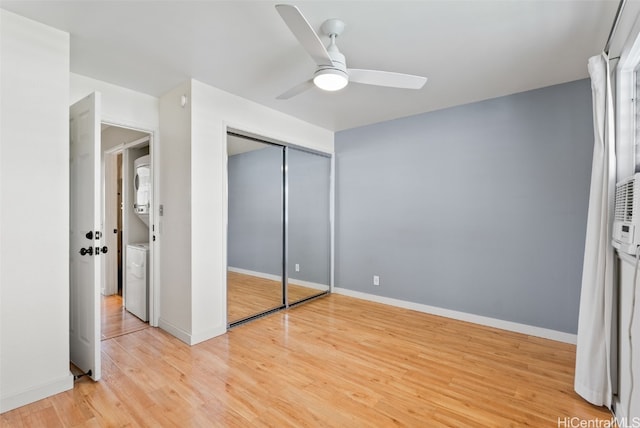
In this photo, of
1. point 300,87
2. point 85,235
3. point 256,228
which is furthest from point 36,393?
point 300,87

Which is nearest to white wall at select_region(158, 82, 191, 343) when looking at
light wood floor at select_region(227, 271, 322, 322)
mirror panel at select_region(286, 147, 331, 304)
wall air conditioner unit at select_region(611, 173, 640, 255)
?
light wood floor at select_region(227, 271, 322, 322)

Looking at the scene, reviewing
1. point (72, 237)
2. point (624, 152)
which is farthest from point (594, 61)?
point (72, 237)

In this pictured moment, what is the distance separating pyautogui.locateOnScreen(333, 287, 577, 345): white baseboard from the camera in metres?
2.96

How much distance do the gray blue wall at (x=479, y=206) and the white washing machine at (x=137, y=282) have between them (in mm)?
2571

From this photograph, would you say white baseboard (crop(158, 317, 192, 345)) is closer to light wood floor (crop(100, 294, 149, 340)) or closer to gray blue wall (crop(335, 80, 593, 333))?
light wood floor (crop(100, 294, 149, 340))

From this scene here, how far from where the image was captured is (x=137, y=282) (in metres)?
3.56

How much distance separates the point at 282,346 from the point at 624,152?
9.58 ft

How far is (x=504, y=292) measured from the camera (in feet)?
10.7

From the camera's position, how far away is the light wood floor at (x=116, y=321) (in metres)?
3.15

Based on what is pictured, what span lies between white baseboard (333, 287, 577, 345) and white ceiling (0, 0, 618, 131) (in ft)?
7.92

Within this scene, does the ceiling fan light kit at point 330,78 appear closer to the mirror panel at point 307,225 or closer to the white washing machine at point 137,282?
the mirror panel at point 307,225

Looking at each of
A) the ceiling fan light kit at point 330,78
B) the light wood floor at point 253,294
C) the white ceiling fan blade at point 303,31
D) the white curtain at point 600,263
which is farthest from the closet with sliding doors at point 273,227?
the white curtain at point 600,263

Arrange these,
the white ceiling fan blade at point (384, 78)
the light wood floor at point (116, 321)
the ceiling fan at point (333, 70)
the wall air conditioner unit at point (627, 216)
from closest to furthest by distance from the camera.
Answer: the wall air conditioner unit at point (627, 216) → the ceiling fan at point (333, 70) → the white ceiling fan blade at point (384, 78) → the light wood floor at point (116, 321)

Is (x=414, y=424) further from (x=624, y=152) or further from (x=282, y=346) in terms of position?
(x=624, y=152)
